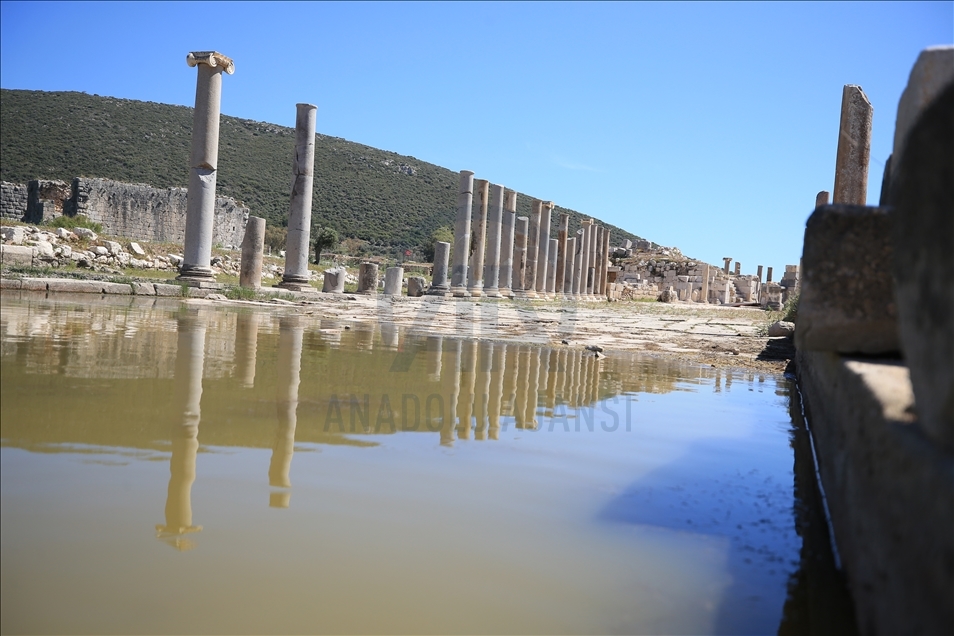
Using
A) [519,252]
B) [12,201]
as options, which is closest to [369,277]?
[519,252]

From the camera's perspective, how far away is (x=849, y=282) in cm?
310

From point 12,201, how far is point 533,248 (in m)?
23.2

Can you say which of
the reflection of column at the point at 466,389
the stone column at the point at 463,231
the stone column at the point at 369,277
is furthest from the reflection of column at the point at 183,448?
the stone column at the point at 463,231

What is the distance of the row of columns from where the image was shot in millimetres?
25578

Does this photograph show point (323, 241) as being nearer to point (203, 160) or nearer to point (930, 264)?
point (203, 160)

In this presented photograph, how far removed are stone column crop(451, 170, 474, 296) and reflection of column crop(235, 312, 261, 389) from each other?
47.8 feet

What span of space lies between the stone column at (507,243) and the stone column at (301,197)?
11.3m

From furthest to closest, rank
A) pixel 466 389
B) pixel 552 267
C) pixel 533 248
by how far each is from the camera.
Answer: pixel 552 267 → pixel 533 248 → pixel 466 389

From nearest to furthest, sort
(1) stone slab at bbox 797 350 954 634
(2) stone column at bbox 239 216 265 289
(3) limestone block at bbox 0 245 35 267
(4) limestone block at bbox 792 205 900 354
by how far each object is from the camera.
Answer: (1) stone slab at bbox 797 350 954 634, (4) limestone block at bbox 792 205 900 354, (3) limestone block at bbox 0 245 35 267, (2) stone column at bbox 239 216 265 289

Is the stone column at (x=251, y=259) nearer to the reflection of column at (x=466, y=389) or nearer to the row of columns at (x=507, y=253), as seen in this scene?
the row of columns at (x=507, y=253)

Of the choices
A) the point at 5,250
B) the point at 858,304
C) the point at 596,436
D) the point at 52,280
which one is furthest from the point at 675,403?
the point at 5,250

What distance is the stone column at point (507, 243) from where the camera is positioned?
95.8ft

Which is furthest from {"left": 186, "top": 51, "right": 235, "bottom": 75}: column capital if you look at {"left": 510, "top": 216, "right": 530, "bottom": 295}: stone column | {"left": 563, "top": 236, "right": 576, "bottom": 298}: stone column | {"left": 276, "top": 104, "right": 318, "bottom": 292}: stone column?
{"left": 563, "top": 236, "right": 576, "bottom": 298}: stone column

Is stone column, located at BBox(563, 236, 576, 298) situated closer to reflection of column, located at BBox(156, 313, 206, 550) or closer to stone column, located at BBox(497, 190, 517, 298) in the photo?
stone column, located at BBox(497, 190, 517, 298)
